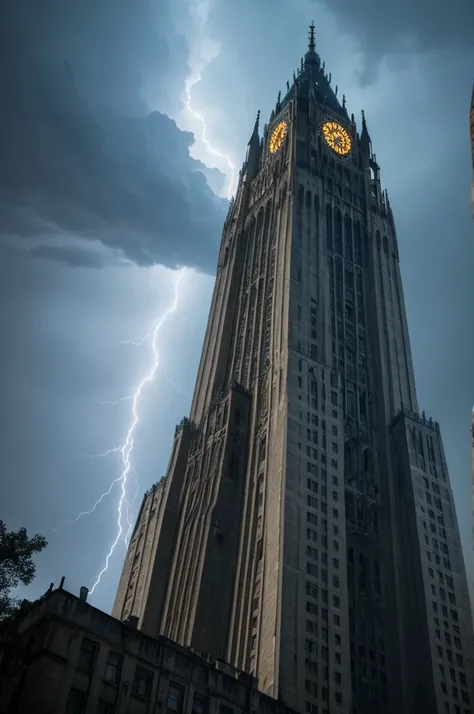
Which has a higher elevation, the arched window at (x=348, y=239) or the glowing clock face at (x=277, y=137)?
the glowing clock face at (x=277, y=137)

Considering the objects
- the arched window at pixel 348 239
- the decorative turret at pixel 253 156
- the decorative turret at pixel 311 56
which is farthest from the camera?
the decorative turret at pixel 311 56

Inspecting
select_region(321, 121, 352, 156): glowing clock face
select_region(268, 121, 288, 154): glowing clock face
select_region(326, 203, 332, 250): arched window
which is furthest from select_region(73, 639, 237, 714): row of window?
select_region(268, 121, 288, 154): glowing clock face

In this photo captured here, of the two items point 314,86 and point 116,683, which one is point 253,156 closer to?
point 314,86

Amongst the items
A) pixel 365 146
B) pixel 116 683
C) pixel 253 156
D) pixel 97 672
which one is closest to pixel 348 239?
pixel 365 146

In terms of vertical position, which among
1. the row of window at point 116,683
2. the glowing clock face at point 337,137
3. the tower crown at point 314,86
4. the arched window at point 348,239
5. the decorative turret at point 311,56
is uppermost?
the decorative turret at point 311,56

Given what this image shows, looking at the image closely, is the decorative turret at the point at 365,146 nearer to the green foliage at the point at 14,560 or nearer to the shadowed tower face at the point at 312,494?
the shadowed tower face at the point at 312,494

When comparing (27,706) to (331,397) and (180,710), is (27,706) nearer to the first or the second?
(180,710)

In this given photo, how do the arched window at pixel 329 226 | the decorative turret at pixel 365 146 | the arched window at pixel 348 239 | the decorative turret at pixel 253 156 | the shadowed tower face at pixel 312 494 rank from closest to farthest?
the shadowed tower face at pixel 312 494, the arched window at pixel 329 226, the arched window at pixel 348 239, the decorative turret at pixel 365 146, the decorative turret at pixel 253 156

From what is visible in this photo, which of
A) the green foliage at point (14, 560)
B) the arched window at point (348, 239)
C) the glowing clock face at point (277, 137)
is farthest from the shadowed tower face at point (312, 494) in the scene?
the green foliage at point (14, 560)

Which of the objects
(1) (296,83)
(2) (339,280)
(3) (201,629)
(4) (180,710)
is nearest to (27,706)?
(4) (180,710)
